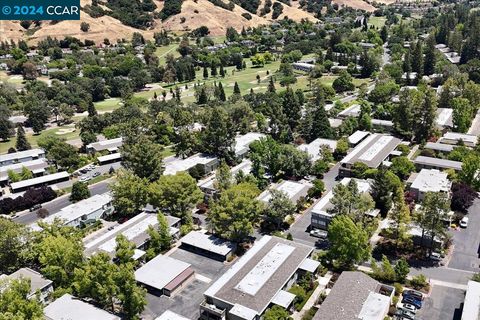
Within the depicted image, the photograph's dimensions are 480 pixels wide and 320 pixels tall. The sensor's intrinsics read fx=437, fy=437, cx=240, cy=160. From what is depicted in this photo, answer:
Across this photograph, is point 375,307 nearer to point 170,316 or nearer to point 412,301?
point 412,301

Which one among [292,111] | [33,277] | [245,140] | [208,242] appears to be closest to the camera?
[33,277]

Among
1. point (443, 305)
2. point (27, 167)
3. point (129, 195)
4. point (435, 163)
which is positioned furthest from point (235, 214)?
point (27, 167)

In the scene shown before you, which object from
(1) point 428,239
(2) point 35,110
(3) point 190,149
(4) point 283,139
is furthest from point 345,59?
(1) point 428,239

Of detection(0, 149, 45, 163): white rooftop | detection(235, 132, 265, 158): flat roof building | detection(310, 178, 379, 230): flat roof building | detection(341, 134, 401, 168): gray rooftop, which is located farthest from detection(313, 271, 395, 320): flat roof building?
detection(0, 149, 45, 163): white rooftop

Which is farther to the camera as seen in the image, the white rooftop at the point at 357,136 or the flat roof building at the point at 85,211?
the white rooftop at the point at 357,136

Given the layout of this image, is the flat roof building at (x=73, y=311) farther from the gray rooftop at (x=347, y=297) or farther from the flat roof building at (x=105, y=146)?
the flat roof building at (x=105, y=146)

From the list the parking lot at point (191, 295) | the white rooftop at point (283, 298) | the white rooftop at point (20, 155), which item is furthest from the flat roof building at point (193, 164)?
the white rooftop at point (283, 298)

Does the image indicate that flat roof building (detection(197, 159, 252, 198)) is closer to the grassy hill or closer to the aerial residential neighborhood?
the aerial residential neighborhood
